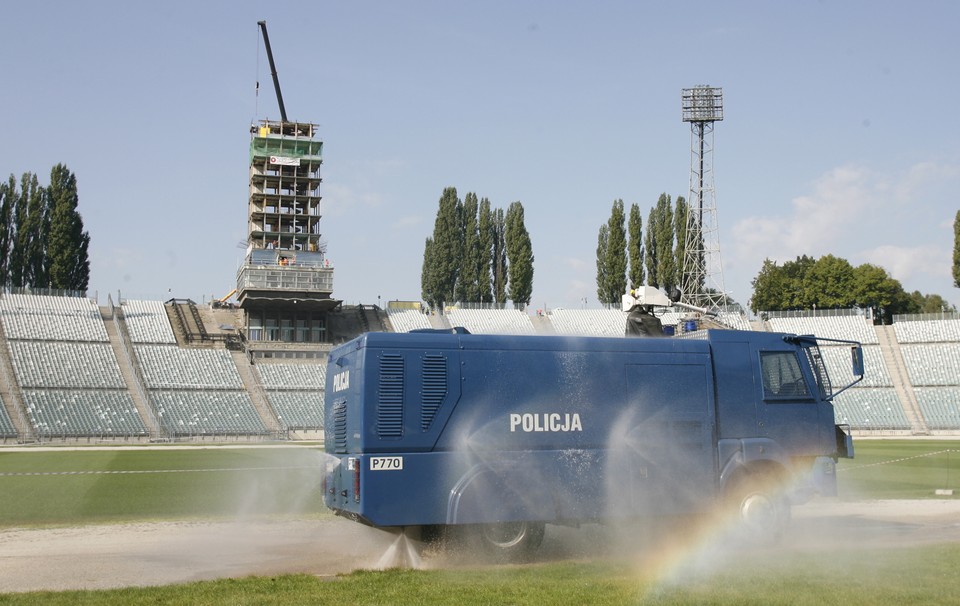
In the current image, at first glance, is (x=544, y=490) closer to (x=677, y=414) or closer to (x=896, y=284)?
(x=677, y=414)

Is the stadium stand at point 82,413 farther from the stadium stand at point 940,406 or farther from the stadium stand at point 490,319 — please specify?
the stadium stand at point 940,406

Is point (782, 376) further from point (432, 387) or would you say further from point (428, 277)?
point (428, 277)

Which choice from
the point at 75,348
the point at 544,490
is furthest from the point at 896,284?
the point at 544,490

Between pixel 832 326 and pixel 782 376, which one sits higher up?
pixel 832 326

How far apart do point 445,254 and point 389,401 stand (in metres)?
80.4

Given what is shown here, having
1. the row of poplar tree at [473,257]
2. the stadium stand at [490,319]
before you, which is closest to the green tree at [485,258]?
the row of poplar tree at [473,257]

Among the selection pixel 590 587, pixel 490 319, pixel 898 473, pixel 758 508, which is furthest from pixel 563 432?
pixel 490 319

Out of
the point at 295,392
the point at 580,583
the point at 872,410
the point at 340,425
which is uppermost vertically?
the point at 340,425

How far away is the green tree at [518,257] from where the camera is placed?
3711 inches

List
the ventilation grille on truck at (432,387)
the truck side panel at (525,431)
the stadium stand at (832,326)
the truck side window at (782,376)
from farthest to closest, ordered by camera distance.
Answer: the stadium stand at (832,326) < the truck side window at (782,376) < the ventilation grille on truck at (432,387) < the truck side panel at (525,431)

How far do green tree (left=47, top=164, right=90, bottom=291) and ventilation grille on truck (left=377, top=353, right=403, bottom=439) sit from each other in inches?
3044

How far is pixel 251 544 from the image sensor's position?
1528 cm

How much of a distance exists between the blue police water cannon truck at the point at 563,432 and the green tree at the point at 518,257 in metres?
79.4

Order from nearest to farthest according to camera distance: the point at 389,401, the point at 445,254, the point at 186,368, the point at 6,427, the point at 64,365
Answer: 1. the point at 389,401
2. the point at 6,427
3. the point at 64,365
4. the point at 186,368
5. the point at 445,254
